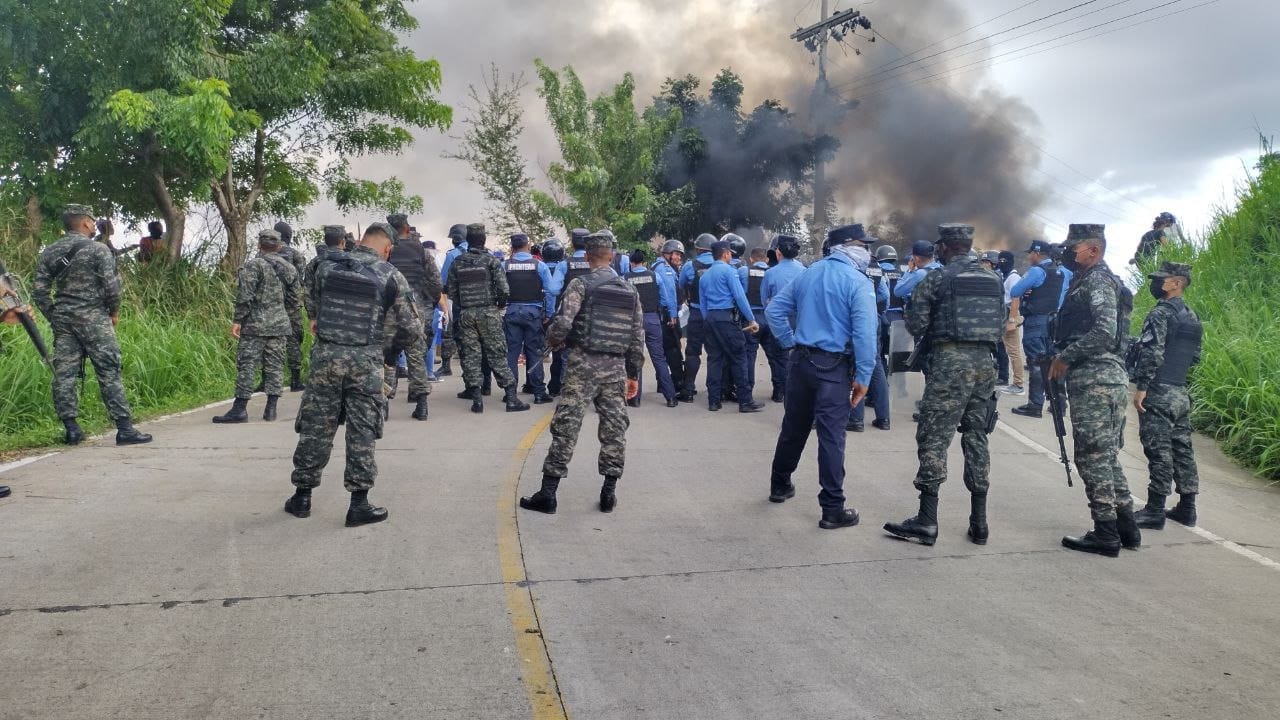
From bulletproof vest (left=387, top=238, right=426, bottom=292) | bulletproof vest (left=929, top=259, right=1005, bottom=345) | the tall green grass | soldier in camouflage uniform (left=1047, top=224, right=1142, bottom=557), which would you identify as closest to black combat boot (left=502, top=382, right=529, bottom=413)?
bulletproof vest (left=387, top=238, right=426, bottom=292)

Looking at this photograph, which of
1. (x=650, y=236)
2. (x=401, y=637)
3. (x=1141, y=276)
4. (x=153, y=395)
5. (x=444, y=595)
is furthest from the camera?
(x=650, y=236)

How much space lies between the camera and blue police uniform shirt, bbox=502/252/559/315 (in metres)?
9.80

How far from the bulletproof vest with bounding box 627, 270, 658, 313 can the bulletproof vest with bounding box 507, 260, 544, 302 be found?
1.12 metres

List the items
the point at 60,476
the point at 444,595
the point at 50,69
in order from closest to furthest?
the point at 444,595 → the point at 60,476 → the point at 50,69

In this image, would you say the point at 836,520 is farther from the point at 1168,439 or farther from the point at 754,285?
the point at 754,285

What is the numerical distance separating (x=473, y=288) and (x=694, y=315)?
8.87 ft

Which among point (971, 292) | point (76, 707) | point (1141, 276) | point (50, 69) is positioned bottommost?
point (76, 707)

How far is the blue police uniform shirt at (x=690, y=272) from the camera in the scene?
10.7 m

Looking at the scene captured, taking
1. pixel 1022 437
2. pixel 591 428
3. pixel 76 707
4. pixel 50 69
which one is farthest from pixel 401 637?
pixel 50 69

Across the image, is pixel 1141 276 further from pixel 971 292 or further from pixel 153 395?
pixel 153 395

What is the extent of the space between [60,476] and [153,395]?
378 cm

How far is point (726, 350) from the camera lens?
10.1 m

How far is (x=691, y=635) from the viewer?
388 centimetres

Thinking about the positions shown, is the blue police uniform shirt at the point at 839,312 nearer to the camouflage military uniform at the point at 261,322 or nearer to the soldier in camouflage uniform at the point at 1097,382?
the soldier in camouflage uniform at the point at 1097,382
